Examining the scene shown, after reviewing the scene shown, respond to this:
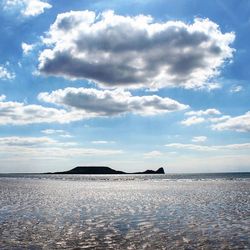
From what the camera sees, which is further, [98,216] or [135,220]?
[98,216]

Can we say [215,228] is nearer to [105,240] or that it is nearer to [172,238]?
[172,238]

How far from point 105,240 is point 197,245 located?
511 centimetres

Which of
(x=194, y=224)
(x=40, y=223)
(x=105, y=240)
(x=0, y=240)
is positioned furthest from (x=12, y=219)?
(x=194, y=224)

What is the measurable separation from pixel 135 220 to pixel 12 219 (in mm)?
9749

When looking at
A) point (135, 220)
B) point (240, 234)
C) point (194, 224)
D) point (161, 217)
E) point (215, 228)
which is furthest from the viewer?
point (161, 217)

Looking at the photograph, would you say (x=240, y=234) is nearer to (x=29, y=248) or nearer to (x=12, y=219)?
(x=29, y=248)

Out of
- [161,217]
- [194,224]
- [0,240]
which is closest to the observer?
[0,240]

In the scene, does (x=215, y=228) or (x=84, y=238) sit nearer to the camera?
(x=84, y=238)

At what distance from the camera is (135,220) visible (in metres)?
29.6

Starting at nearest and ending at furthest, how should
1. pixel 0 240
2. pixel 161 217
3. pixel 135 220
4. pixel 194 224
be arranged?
pixel 0 240 < pixel 194 224 < pixel 135 220 < pixel 161 217

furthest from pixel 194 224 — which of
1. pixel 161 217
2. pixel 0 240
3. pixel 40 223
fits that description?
pixel 0 240

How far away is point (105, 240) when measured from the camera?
844 inches

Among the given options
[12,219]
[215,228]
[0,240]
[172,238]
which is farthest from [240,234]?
[12,219]

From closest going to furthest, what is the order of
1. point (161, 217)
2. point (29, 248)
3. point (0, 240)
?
point (29, 248) → point (0, 240) → point (161, 217)
